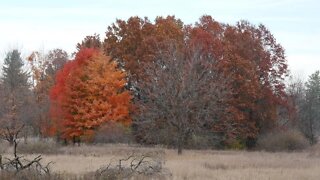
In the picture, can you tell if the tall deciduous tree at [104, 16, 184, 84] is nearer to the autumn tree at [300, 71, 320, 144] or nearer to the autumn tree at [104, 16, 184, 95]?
the autumn tree at [104, 16, 184, 95]

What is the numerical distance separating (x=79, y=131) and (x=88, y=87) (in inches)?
165

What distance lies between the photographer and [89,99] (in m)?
50.2

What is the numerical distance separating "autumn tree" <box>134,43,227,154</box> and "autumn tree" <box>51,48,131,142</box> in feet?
7.40

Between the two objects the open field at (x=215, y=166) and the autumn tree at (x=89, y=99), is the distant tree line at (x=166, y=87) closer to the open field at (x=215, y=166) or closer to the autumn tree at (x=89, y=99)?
the autumn tree at (x=89, y=99)

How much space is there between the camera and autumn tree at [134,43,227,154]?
4234 centimetres

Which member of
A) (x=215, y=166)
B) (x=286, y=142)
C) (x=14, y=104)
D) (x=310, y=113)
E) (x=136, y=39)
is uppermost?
(x=136, y=39)

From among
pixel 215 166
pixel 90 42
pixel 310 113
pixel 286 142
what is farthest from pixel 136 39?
pixel 215 166

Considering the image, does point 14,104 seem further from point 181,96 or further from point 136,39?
point 181,96

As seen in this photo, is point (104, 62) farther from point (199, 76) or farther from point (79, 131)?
point (199, 76)

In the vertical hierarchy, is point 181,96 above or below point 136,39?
below

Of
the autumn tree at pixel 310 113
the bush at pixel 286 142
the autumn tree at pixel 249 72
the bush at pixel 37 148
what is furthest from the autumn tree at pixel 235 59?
the bush at pixel 37 148

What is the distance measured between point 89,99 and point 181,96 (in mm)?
11568

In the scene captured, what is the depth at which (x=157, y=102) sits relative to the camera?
144ft

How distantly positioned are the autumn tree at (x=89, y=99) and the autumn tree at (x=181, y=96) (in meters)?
2.26
